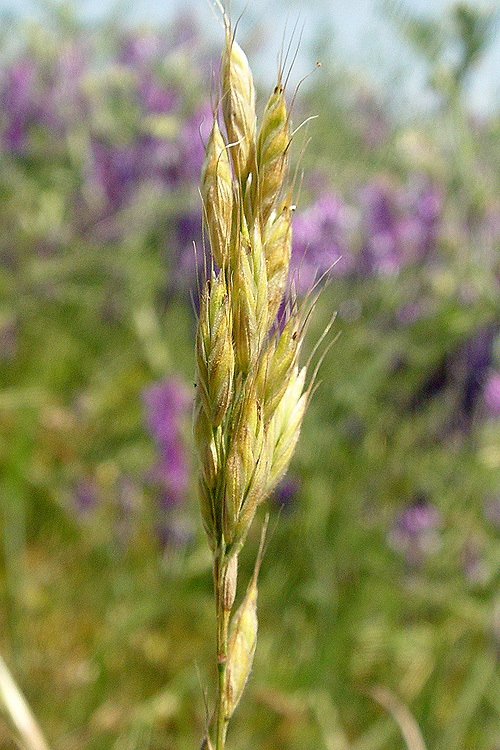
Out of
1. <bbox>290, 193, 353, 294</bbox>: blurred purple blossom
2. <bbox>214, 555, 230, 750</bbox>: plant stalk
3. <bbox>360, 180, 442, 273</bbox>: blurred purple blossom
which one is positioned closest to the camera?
<bbox>214, 555, 230, 750</bbox>: plant stalk

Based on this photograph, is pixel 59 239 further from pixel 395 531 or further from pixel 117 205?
pixel 395 531

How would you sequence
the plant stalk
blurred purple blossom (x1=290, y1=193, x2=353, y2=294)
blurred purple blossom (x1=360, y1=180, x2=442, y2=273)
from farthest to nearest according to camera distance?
blurred purple blossom (x1=360, y1=180, x2=442, y2=273)
blurred purple blossom (x1=290, y1=193, x2=353, y2=294)
the plant stalk

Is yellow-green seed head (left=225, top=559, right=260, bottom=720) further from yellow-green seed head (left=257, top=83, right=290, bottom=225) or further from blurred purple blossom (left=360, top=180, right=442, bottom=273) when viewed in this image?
blurred purple blossom (left=360, top=180, right=442, bottom=273)

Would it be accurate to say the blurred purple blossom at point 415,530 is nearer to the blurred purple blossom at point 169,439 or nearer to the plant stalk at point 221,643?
the blurred purple blossom at point 169,439

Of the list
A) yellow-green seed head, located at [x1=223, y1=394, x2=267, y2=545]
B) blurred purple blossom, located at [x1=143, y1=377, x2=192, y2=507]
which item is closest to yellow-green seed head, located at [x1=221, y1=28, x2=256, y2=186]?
yellow-green seed head, located at [x1=223, y1=394, x2=267, y2=545]

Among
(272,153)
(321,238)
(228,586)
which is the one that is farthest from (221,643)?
(321,238)

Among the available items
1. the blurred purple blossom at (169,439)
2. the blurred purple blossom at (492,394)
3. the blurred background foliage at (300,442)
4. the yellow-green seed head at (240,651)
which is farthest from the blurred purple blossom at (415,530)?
the yellow-green seed head at (240,651)

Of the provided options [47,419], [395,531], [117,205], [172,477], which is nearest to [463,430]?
[395,531]
